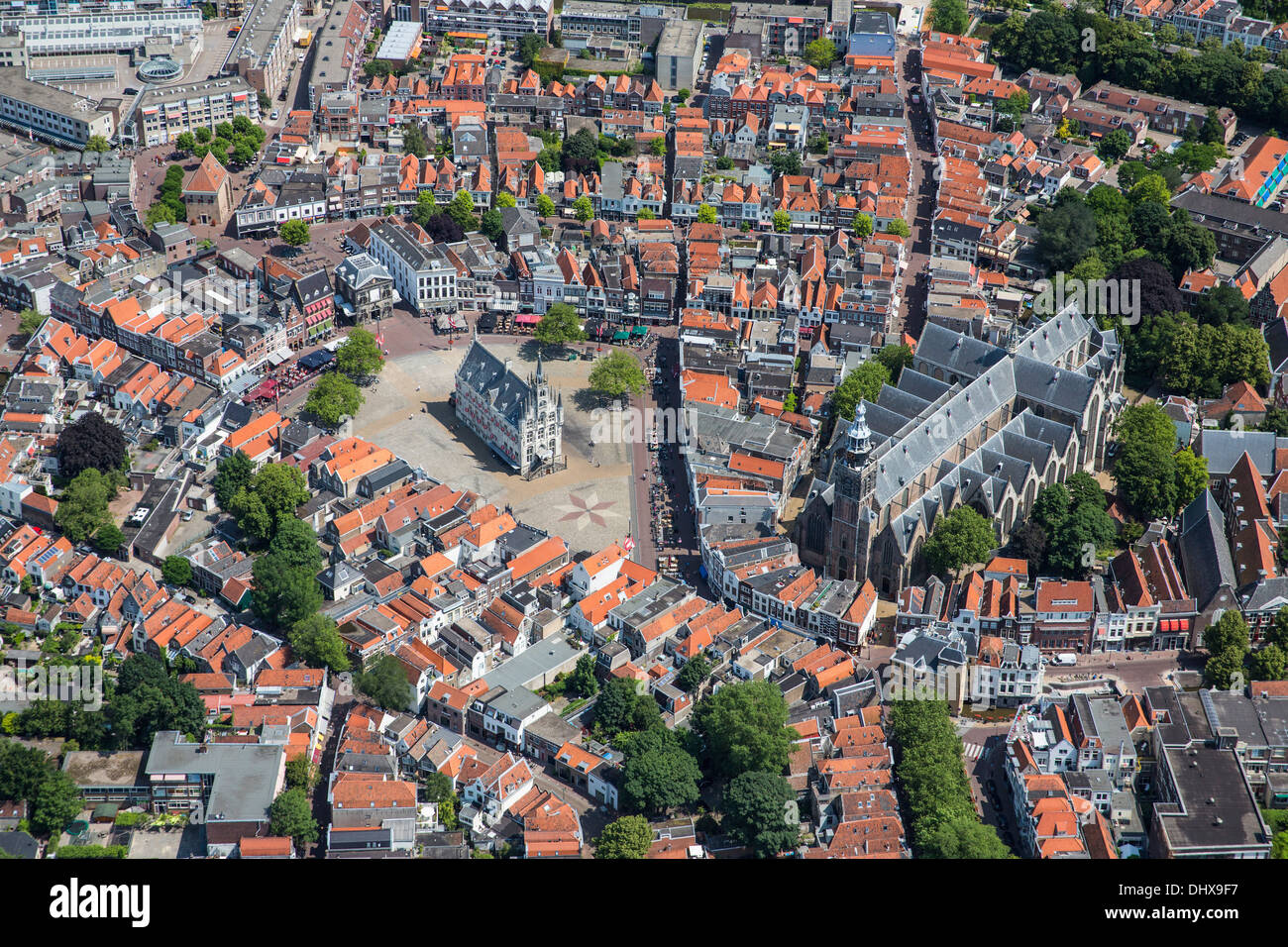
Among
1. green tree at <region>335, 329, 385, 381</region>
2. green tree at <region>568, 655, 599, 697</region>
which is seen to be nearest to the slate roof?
green tree at <region>335, 329, 385, 381</region>

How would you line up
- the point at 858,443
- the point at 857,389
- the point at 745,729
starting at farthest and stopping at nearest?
the point at 857,389, the point at 858,443, the point at 745,729

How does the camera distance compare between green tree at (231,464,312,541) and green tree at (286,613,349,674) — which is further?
green tree at (231,464,312,541)

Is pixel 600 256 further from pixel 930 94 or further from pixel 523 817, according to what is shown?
pixel 523 817

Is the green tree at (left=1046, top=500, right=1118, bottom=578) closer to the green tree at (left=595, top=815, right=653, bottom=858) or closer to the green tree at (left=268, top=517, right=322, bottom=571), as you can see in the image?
the green tree at (left=595, top=815, right=653, bottom=858)

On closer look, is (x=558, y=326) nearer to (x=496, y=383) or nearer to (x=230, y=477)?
(x=496, y=383)

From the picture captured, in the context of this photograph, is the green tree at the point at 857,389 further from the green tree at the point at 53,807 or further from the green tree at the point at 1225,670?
the green tree at the point at 53,807

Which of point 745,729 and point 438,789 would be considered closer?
point 438,789

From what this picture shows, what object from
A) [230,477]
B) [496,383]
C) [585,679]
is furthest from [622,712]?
[230,477]
